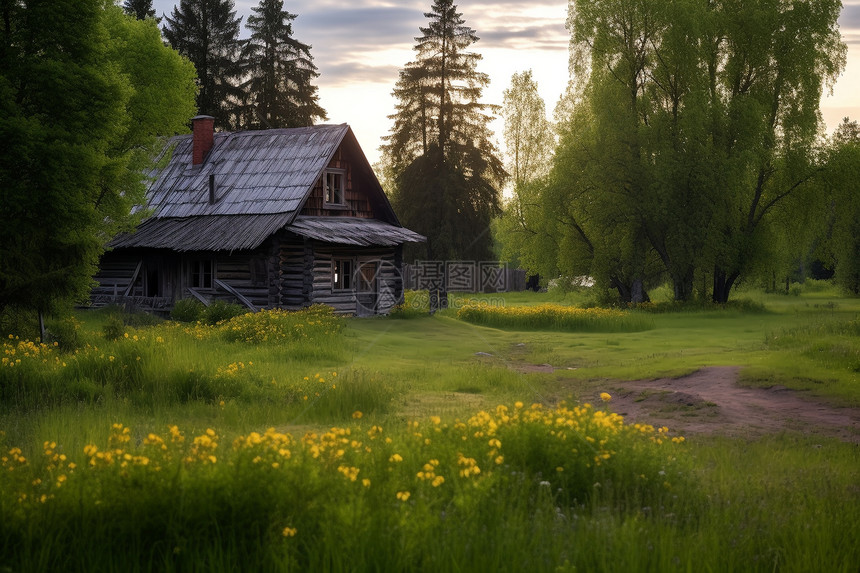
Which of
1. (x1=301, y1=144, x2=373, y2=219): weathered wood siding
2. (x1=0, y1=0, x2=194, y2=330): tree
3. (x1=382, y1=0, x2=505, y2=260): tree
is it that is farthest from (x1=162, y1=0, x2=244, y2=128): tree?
(x1=0, y1=0, x2=194, y2=330): tree

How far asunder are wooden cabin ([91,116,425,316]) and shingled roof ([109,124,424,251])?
56mm

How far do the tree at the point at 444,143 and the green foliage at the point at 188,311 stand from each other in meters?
18.2

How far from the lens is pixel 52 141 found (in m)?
15.8

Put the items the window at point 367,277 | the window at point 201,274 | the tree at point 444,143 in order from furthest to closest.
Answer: the tree at point 444,143 → the window at point 367,277 → the window at point 201,274

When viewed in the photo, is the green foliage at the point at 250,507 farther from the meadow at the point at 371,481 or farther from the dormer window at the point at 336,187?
the dormer window at the point at 336,187

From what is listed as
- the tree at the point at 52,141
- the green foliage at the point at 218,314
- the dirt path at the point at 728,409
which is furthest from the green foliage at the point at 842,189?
the tree at the point at 52,141

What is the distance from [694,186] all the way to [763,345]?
14685 millimetres

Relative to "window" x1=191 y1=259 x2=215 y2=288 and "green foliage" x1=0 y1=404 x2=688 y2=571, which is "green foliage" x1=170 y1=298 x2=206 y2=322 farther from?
"green foliage" x1=0 y1=404 x2=688 y2=571

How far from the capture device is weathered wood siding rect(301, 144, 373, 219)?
103 feet

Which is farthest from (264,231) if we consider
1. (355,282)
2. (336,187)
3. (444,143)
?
(444,143)

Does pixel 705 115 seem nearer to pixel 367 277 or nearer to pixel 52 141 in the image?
pixel 367 277

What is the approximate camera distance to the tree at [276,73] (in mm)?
46844

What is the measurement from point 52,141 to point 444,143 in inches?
1176

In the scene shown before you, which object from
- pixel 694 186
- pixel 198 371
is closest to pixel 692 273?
pixel 694 186
